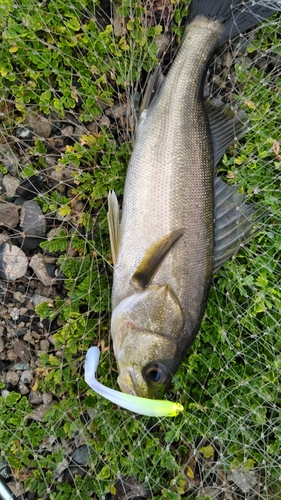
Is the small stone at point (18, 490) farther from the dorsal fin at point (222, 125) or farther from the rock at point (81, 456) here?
the dorsal fin at point (222, 125)

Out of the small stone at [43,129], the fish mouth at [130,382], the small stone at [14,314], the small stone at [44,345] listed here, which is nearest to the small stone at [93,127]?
the small stone at [43,129]

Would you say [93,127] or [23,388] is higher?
[93,127]

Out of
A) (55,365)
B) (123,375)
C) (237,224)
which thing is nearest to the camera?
(123,375)

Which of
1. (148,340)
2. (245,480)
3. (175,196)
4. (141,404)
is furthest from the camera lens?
(245,480)

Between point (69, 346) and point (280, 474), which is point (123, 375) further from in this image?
point (280, 474)

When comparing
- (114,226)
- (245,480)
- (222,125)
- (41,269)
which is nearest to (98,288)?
(41,269)

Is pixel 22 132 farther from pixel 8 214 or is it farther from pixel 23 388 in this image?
pixel 23 388

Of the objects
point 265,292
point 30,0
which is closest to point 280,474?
point 265,292

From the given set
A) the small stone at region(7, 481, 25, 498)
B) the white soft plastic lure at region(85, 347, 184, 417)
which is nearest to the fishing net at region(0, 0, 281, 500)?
the small stone at region(7, 481, 25, 498)
